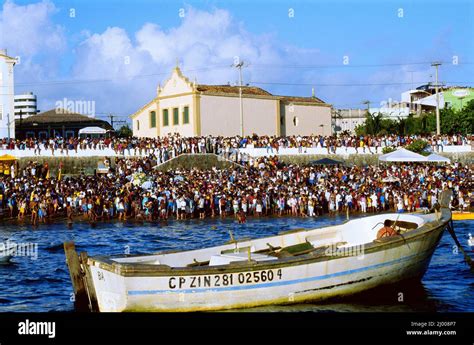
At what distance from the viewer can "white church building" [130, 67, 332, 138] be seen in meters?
58.3

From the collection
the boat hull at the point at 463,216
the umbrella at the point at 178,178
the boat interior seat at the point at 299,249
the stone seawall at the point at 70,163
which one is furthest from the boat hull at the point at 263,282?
the stone seawall at the point at 70,163

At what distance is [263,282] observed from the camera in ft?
52.7

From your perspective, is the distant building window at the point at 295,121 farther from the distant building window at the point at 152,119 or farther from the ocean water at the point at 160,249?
the ocean water at the point at 160,249

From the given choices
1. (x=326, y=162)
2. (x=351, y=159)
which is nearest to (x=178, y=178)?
(x=326, y=162)

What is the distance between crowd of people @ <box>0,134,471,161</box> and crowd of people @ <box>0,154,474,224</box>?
19.8 feet

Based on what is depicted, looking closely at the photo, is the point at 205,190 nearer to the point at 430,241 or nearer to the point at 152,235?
the point at 152,235

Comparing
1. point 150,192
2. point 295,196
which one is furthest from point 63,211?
point 295,196

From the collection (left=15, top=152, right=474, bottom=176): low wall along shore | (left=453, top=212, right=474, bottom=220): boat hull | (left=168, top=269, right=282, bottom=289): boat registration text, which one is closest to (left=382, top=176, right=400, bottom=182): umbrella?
(left=453, top=212, right=474, bottom=220): boat hull

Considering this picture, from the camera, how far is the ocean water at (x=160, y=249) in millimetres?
17797

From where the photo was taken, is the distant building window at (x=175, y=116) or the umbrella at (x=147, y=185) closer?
the umbrella at (x=147, y=185)

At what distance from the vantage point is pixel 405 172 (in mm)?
42938

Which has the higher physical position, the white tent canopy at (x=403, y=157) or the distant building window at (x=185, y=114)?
the distant building window at (x=185, y=114)

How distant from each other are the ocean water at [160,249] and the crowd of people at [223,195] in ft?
3.85

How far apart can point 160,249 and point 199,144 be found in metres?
22.0
